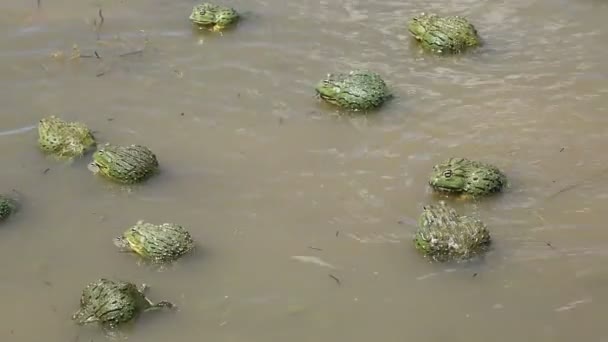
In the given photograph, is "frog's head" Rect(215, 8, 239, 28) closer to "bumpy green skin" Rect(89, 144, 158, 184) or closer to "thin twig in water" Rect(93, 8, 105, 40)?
"thin twig in water" Rect(93, 8, 105, 40)

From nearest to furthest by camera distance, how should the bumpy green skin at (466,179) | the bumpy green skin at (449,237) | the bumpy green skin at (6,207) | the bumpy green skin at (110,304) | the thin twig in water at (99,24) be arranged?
1. the bumpy green skin at (110,304)
2. the bumpy green skin at (449,237)
3. the bumpy green skin at (6,207)
4. the bumpy green skin at (466,179)
5. the thin twig in water at (99,24)

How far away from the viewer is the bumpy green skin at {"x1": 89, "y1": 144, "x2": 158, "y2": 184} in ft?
27.1

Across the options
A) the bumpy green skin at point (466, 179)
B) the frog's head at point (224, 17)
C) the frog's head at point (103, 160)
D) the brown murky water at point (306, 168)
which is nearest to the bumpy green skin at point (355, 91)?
the brown murky water at point (306, 168)

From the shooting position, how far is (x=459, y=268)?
24.5ft

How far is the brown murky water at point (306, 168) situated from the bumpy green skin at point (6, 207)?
9cm

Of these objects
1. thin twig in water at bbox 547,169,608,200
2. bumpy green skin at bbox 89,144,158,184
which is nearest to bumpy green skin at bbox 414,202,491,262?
thin twig in water at bbox 547,169,608,200

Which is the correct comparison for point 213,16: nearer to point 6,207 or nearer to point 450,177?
point 6,207

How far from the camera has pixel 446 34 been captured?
10508 mm

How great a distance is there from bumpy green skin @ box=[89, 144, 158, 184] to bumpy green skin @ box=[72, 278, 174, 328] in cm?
156

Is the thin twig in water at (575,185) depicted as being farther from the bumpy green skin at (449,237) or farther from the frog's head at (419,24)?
the frog's head at (419,24)

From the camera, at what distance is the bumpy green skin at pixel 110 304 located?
6.75 m

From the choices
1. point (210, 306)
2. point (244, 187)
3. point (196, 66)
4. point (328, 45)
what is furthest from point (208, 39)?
point (210, 306)

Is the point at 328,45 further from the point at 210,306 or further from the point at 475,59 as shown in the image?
the point at 210,306

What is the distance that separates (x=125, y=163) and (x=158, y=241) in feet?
3.93
